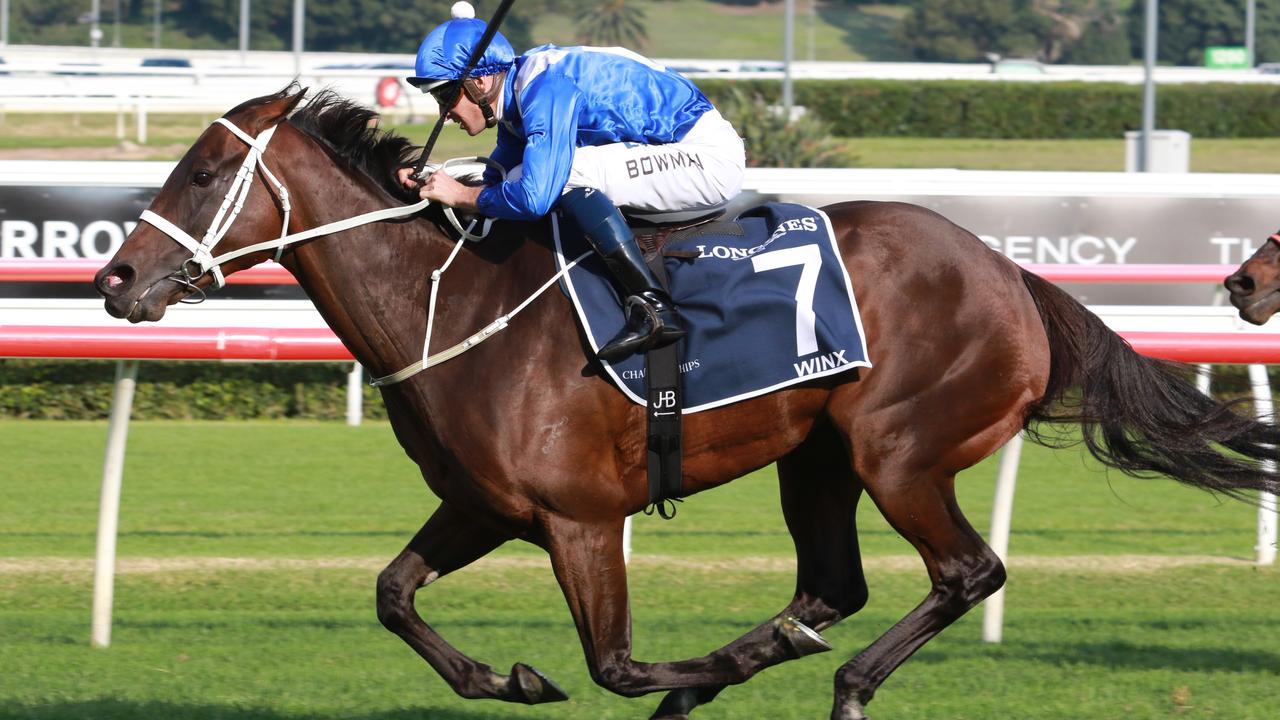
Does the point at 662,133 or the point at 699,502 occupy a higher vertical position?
the point at 662,133

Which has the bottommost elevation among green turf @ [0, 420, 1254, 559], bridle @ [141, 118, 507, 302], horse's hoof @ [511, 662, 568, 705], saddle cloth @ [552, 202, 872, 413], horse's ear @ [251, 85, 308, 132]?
green turf @ [0, 420, 1254, 559]

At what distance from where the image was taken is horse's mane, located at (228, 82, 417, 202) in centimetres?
359

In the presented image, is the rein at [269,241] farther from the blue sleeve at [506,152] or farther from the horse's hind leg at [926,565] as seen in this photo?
the horse's hind leg at [926,565]

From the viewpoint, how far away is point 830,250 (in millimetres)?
3631

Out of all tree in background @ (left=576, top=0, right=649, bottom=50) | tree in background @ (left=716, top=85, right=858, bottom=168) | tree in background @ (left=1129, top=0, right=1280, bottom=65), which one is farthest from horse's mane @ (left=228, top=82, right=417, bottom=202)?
tree in background @ (left=1129, top=0, right=1280, bottom=65)

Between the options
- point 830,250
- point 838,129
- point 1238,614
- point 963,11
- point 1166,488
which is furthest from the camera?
point 963,11

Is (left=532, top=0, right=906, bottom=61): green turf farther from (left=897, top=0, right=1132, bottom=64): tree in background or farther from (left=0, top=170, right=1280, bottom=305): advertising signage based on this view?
(left=0, top=170, right=1280, bottom=305): advertising signage

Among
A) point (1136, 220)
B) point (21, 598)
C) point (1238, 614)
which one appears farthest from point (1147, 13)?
point (21, 598)

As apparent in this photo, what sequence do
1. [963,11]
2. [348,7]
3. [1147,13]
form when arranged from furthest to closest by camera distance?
1. [963,11]
2. [348,7]
3. [1147,13]

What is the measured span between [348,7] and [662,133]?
54301mm

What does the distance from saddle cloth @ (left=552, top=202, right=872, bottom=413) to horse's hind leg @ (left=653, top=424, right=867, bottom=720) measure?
1.32 ft

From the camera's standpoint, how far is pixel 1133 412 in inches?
151

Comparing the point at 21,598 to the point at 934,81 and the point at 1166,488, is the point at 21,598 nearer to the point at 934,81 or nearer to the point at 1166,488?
the point at 1166,488

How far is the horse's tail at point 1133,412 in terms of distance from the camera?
12.5 ft
